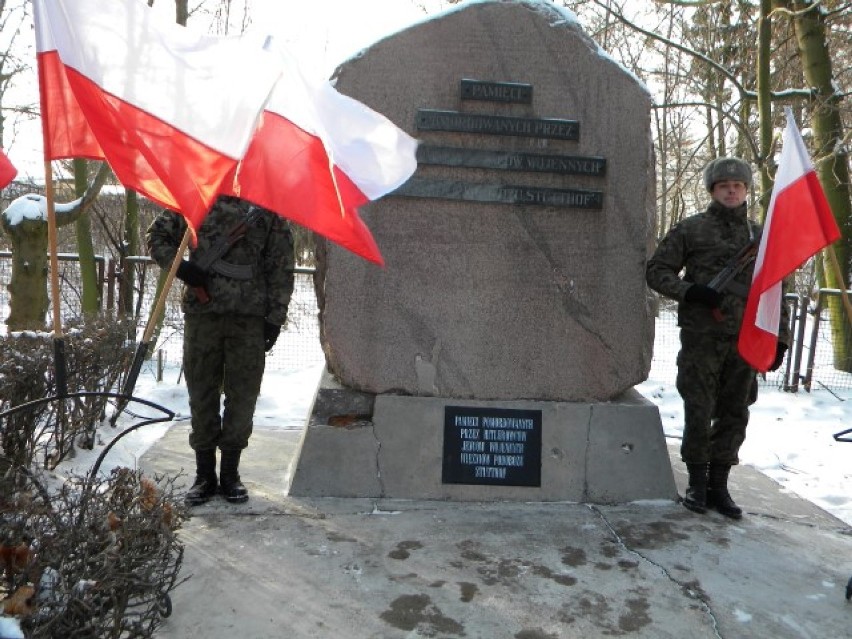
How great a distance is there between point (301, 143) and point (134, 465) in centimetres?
251

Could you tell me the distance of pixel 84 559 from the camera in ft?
5.90

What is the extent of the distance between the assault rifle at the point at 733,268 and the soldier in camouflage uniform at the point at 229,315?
209 centimetres

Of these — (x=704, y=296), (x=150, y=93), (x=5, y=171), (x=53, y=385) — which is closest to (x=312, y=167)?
(x=150, y=93)

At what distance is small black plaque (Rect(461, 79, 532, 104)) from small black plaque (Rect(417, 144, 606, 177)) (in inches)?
10.8

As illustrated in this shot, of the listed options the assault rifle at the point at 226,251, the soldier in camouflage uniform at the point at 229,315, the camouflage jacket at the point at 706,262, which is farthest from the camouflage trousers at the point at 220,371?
the camouflage jacket at the point at 706,262

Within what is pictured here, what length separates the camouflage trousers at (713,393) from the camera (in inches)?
149

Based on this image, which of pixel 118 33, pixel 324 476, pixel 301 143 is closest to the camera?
pixel 118 33

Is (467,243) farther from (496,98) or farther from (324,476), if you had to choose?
(324,476)

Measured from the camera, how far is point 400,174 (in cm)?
283

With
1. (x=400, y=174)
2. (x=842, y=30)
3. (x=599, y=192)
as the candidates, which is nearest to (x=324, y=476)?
(x=400, y=174)

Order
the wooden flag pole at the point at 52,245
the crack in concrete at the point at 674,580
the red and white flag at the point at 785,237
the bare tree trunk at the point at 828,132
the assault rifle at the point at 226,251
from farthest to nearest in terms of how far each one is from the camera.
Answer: the bare tree trunk at the point at 828,132 → the assault rifle at the point at 226,251 → the red and white flag at the point at 785,237 → the crack in concrete at the point at 674,580 → the wooden flag pole at the point at 52,245

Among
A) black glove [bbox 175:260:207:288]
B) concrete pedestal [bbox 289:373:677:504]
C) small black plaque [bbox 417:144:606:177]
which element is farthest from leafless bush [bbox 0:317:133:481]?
small black plaque [bbox 417:144:606:177]

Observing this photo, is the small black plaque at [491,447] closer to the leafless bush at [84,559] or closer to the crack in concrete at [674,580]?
the crack in concrete at [674,580]

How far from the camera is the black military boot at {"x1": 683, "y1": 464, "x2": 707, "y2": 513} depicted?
386cm
